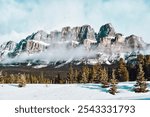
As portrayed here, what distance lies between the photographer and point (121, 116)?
→ 2373cm

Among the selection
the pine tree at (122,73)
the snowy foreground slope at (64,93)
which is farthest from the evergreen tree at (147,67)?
the snowy foreground slope at (64,93)

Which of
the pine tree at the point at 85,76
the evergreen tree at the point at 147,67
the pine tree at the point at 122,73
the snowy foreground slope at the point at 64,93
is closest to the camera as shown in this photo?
the snowy foreground slope at the point at 64,93

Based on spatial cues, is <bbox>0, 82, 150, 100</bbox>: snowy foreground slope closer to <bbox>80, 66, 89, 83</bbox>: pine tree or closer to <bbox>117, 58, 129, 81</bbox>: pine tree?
<bbox>117, 58, 129, 81</bbox>: pine tree

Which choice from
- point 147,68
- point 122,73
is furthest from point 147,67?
point 122,73

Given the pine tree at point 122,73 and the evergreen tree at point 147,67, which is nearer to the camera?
the evergreen tree at point 147,67

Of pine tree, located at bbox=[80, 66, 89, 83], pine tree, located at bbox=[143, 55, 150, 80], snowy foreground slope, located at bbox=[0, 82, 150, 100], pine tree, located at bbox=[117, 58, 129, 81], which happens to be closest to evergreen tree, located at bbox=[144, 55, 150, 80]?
pine tree, located at bbox=[143, 55, 150, 80]

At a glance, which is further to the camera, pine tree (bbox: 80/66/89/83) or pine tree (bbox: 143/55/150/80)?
pine tree (bbox: 80/66/89/83)

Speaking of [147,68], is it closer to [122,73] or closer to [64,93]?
[122,73]

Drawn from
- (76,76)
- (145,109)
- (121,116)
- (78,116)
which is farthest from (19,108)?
(76,76)

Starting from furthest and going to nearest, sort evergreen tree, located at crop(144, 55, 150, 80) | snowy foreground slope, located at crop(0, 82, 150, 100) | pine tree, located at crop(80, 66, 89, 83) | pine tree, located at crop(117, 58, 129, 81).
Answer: pine tree, located at crop(80, 66, 89, 83), pine tree, located at crop(117, 58, 129, 81), evergreen tree, located at crop(144, 55, 150, 80), snowy foreground slope, located at crop(0, 82, 150, 100)

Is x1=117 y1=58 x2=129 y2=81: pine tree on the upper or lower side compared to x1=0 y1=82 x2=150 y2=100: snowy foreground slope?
upper

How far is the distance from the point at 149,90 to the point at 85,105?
47.5 meters

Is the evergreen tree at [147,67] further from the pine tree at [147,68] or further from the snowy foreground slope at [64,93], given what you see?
the snowy foreground slope at [64,93]

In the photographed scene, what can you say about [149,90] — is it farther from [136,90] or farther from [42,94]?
[42,94]
